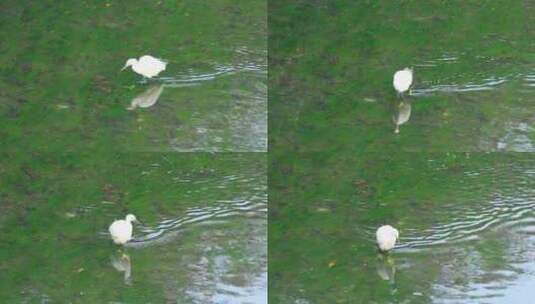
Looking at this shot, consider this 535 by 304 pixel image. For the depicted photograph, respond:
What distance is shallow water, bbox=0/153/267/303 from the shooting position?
89.5 inches

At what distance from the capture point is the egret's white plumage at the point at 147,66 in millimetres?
2404

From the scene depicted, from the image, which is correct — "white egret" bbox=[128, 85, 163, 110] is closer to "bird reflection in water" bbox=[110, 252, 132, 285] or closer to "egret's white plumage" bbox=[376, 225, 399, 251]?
"bird reflection in water" bbox=[110, 252, 132, 285]

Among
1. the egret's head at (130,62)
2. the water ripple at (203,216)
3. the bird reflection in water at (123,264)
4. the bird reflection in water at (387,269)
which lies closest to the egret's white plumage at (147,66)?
the egret's head at (130,62)

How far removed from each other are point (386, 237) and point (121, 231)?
0.67 meters

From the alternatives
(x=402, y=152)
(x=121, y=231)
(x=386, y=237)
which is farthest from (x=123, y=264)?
(x=402, y=152)

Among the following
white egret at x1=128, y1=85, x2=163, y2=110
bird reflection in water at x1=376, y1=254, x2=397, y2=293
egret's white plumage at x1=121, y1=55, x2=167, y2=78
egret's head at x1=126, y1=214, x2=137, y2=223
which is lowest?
bird reflection in water at x1=376, y1=254, x2=397, y2=293

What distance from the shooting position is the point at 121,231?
2.26m

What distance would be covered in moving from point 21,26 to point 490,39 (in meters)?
1.32

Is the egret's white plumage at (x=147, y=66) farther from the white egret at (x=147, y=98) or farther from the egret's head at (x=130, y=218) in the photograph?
the egret's head at (x=130, y=218)

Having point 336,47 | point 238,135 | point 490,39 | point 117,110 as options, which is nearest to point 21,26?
point 117,110

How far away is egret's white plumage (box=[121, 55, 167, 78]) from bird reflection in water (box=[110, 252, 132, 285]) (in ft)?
1.61

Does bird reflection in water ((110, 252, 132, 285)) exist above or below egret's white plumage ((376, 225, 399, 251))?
below

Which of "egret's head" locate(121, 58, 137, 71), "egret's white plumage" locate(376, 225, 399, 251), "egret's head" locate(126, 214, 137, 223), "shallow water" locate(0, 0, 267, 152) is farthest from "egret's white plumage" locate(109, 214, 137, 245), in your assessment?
"egret's white plumage" locate(376, 225, 399, 251)

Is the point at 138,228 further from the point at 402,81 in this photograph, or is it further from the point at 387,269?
the point at 402,81
